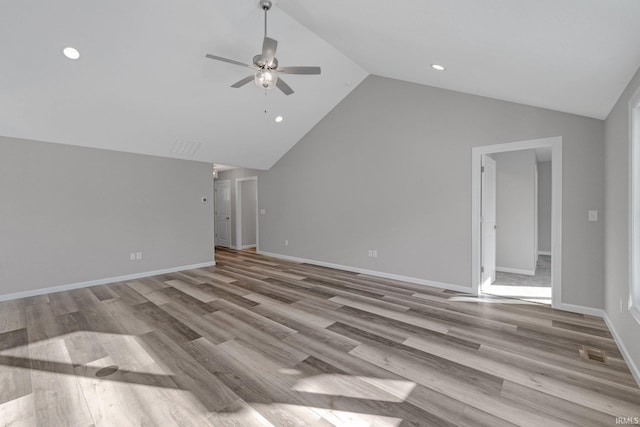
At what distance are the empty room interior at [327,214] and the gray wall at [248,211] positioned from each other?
1931 mm

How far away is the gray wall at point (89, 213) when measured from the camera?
3.97 meters

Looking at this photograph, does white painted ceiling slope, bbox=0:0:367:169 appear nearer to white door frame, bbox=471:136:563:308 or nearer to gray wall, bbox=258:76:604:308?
gray wall, bbox=258:76:604:308

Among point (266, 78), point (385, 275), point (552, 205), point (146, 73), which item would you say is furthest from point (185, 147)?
point (552, 205)

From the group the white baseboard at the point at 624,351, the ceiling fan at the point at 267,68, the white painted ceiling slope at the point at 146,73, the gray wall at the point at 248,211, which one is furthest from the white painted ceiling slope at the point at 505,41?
the gray wall at the point at 248,211

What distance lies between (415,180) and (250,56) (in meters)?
3.08

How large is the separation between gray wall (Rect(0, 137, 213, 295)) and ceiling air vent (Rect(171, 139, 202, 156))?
320 mm

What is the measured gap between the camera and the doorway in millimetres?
8480

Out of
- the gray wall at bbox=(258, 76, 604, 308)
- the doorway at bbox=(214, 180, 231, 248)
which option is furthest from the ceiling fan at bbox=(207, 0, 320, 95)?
the doorway at bbox=(214, 180, 231, 248)

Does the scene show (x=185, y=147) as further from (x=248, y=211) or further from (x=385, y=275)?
(x=385, y=275)

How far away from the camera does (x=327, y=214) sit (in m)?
5.90

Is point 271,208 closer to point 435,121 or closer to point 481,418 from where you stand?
point 435,121

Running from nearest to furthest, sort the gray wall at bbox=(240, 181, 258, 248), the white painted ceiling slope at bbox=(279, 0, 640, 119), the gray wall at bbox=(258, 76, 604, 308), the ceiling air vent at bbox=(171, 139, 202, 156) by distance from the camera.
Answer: the white painted ceiling slope at bbox=(279, 0, 640, 119), the gray wall at bbox=(258, 76, 604, 308), the ceiling air vent at bbox=(171, 139, 202, 156), the gray wall at bbox=(240, 181, 258, 248)

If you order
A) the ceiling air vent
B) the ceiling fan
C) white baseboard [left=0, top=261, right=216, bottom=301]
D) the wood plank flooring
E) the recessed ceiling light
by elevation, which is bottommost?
the wood plank flooring

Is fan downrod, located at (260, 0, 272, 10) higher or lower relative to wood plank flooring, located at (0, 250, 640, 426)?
higher
